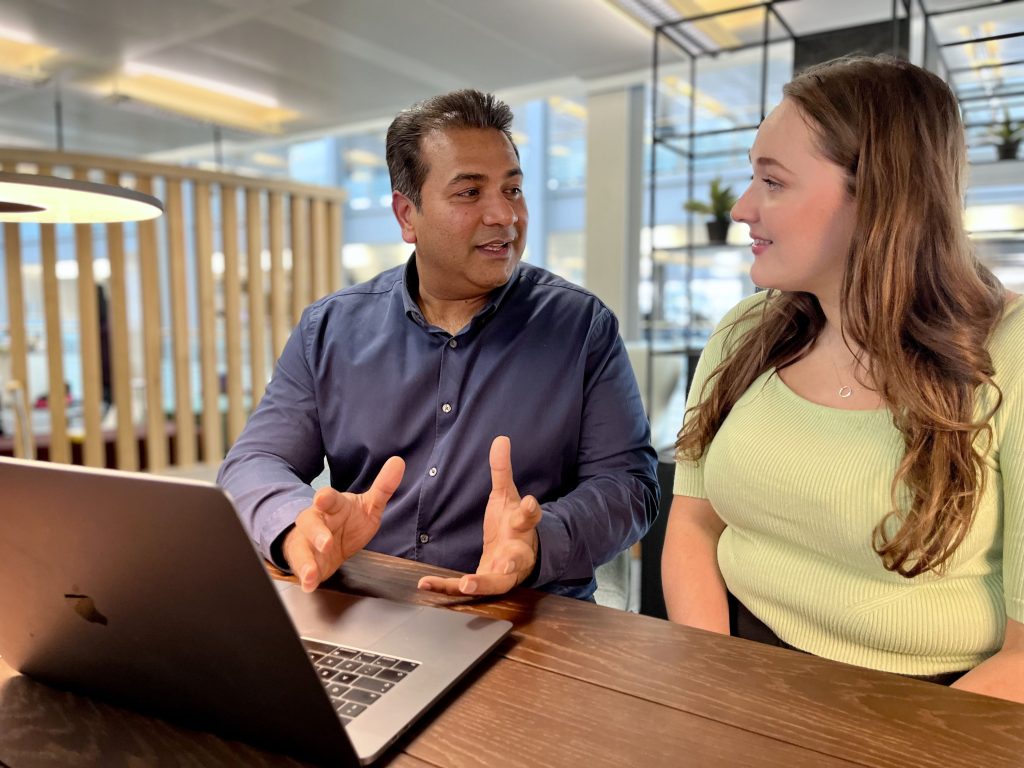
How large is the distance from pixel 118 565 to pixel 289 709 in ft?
0.57

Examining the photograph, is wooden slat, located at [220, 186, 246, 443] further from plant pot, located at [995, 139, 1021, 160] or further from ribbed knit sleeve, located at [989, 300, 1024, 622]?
ribbed knit sleeve, located at [989, 300, 1024, 622]

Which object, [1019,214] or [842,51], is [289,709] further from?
[1019,214]

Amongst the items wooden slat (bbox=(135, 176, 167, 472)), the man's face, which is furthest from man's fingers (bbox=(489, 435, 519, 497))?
wooden slat (bbox=(135, 176, 167, 472))

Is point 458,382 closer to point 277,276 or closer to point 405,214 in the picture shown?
point 405,214

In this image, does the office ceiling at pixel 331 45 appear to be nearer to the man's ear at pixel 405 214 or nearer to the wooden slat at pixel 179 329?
the wooden slat at pixel 179 329

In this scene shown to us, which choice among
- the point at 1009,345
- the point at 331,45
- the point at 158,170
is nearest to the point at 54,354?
the point at 158,170

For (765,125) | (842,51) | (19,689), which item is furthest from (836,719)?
(842,51)

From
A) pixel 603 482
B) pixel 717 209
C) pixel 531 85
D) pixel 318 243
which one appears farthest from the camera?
pixel 318 243

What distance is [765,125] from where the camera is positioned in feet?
3.92

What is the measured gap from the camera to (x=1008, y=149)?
133 inches

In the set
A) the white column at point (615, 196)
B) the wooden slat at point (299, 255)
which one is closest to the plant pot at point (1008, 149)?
the white column at point (615, 196)

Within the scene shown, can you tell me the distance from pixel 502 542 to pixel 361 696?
369 mm

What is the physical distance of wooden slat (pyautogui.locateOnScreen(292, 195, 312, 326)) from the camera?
489 cm

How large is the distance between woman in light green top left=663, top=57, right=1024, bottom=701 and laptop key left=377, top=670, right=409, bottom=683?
63 cm
